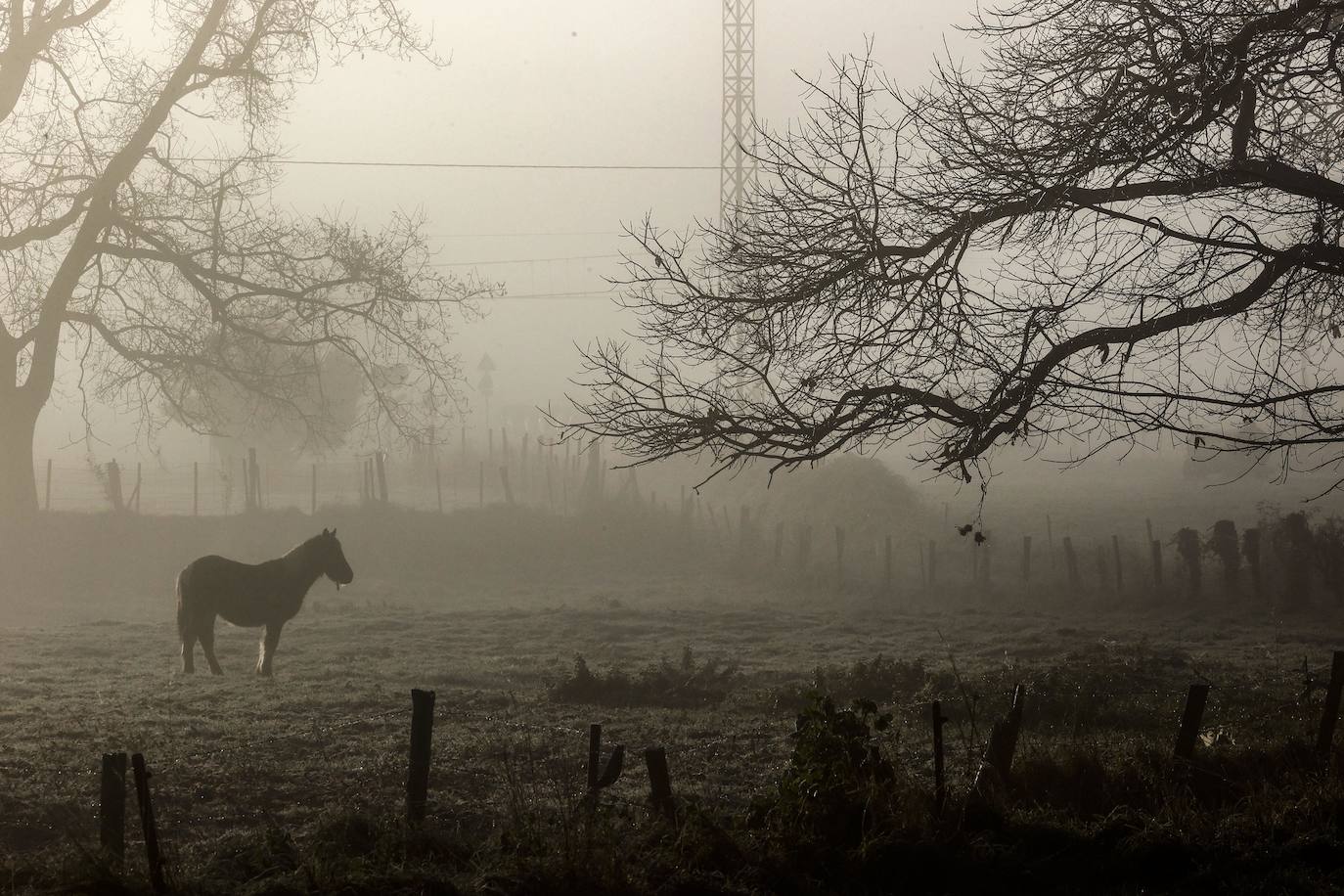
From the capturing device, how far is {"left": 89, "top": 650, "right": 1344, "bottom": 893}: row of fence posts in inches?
201

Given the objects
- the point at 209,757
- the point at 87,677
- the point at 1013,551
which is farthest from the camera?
the point at 1013,551

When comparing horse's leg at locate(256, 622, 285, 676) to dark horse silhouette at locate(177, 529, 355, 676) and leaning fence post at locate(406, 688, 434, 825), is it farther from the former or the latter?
leaning fence post at locate(406, 688, 434, 825)

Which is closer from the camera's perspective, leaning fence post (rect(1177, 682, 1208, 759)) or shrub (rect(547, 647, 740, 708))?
leaning fence post (rect(1177, 682, 1208, 759))

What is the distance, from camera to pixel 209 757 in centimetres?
839

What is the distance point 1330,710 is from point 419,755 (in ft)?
19.3

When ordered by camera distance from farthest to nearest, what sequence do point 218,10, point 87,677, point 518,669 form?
point 218,10, point 518,669, point 87,677

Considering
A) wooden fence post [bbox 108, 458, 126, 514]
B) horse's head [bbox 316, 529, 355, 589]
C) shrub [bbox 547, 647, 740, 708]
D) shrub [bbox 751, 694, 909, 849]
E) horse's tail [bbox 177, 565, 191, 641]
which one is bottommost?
shrub [bbox 547, 647, 740, 708]

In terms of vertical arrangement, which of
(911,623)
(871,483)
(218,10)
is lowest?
(911,623)

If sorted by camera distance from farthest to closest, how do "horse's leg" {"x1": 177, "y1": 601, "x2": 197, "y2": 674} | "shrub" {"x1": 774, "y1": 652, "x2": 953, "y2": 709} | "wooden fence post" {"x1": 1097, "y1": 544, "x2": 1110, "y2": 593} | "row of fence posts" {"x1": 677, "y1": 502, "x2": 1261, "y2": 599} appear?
"wooden fence post" {"x1": 1097, "y1": 544, "x2": 1110, "y2": 593}
"row of fence posts" {"x1": 677, "y1": 502, "x2": 1261, "y2": 599}
"horse's leg" {"x1": 177, "y1": 601, "x2": 197, "y2": 674}
"shrub" {"x1": 774, "y1": 652, "x2": 953, "y2": 709}

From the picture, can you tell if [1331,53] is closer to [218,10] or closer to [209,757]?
[209,757]

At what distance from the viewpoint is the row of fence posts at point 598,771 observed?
5102 mm

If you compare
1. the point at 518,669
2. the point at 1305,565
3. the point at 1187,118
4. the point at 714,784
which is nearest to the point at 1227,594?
the point at 1305,565

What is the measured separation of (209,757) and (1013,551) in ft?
77.9

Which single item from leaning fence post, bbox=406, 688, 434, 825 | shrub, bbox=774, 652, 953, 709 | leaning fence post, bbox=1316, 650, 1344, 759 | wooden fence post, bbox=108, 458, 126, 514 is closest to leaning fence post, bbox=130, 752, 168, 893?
leaning fence post, bbox=406, 688, 434, 825
